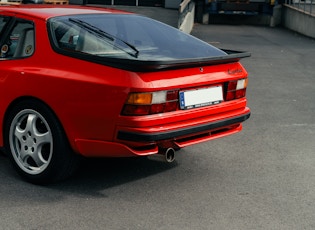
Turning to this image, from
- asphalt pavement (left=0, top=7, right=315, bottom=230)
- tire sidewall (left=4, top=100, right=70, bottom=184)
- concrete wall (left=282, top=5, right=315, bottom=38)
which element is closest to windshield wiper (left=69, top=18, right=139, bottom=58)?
tire sidewall (left=4, top=100, right=70, bottom=184)

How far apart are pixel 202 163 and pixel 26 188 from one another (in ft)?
5.46

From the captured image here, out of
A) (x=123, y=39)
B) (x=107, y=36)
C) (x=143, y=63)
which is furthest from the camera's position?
(x=123, y=39)

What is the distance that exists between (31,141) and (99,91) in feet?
2.78

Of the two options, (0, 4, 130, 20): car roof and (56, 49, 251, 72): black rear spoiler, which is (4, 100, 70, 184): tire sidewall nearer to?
(56, 49, 251, 72): black rear spoiler

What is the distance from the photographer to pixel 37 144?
478 centimetres

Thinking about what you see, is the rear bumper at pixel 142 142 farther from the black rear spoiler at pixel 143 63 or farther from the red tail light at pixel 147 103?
the black rear spoiler at pixel 143 63

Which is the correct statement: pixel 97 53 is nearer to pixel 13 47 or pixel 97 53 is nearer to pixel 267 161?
pixel 13 47

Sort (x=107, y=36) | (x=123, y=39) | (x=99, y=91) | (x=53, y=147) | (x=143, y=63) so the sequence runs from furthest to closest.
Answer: (x=123, y=39) < (x=107, y=36) < (x=53, y=147) < (x=99, y=91) < (x=143, y=63)

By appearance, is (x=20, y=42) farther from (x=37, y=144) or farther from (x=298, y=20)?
(x=298, y=20)

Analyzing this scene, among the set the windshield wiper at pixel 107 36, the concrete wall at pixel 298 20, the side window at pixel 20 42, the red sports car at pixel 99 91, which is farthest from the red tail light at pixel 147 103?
the concrete wall at pixel 298 20

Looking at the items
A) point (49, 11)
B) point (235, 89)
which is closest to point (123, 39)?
point (49, 11)

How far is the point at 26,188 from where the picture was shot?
4.73 metres

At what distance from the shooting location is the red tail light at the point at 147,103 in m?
4.30

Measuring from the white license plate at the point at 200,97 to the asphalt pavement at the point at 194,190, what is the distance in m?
0.68
